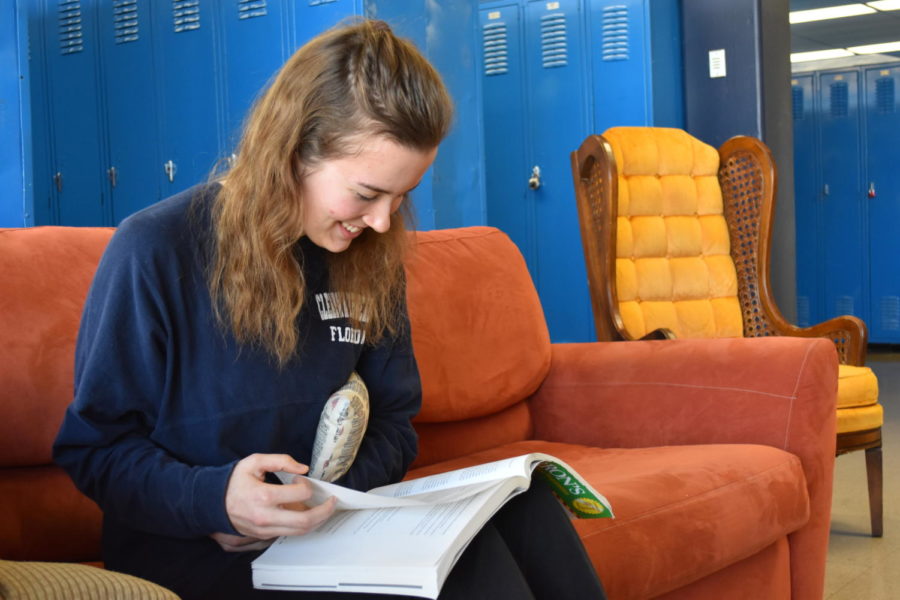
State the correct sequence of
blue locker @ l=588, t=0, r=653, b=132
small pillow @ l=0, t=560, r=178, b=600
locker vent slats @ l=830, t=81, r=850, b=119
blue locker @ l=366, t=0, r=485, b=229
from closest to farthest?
1. small pillow @ l=0, t=560, r=178, b=600
2. blue locker @ l=366, t=0, r=485, b=229
3. blue locker @ l=588, t=0, r=653, b=132
4. locker vent slats @ l=830, t=81, r=850, b=119

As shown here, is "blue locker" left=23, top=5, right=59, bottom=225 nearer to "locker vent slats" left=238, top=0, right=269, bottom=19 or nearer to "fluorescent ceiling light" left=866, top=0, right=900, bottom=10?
"locker vent slats" left=238, top=0, right=269, bottom=19

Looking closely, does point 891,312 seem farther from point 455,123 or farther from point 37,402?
point 37,402

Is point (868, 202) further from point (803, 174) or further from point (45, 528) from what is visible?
point (45, 528)

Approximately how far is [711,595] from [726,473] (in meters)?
0.21

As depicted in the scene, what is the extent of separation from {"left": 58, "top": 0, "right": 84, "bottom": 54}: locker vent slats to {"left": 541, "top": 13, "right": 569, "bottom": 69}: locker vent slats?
2.17 meters

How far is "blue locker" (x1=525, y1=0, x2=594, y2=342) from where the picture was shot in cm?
505

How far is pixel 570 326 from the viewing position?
5152 millimetres

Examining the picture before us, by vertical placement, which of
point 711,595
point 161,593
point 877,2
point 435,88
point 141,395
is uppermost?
point 877,2

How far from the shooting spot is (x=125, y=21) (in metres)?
4.14

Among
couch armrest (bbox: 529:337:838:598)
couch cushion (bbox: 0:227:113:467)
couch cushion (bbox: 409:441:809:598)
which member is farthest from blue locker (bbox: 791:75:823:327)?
couch cushion (bbox: 0:227:113:467)

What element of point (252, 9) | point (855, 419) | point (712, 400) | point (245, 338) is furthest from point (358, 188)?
point (252, 9)

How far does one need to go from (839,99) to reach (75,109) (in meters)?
5.80

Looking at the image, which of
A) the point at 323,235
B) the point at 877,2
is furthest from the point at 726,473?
the point at 877,2

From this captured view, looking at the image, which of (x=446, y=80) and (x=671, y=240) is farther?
(x=446, y=80)
